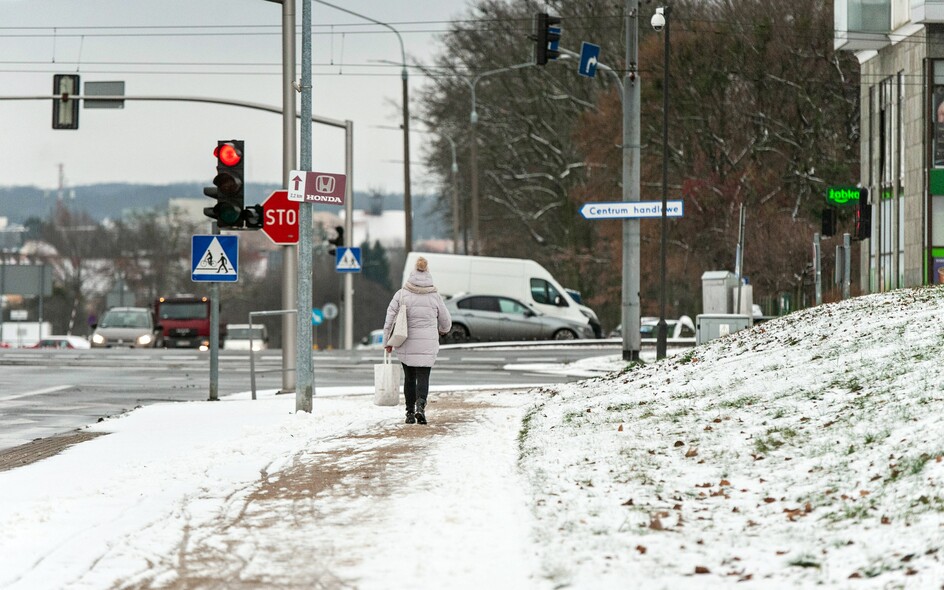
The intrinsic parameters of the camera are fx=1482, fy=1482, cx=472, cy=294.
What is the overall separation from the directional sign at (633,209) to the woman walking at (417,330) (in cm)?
1344

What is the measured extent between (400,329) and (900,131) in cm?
2831

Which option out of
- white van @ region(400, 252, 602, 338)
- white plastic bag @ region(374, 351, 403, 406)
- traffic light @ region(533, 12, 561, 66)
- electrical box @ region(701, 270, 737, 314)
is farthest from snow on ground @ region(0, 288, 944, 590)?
white van @ region(400, 252, 602, 338)

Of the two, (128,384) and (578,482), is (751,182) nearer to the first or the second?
(128,384)

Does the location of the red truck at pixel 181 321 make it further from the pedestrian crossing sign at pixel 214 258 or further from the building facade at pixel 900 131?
the pedestrian crossing sign at pixel 214 258

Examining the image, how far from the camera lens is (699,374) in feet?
52.5

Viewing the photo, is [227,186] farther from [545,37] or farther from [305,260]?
[545,37]

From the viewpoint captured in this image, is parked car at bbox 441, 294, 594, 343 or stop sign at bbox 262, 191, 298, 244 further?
parked car at bbox 441, 294, 594, 343

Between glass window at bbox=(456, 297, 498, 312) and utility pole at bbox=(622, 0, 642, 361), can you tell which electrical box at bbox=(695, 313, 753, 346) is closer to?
utility pole at bbox=(622, 0, 642, 361)

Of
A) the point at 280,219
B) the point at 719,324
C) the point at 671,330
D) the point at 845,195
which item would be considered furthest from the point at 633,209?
the point at 671,330

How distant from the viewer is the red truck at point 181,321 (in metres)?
52.5

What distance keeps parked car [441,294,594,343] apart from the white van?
137 cm

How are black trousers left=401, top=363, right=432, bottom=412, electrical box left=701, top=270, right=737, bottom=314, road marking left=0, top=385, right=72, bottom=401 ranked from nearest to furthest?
black trousers left=401, top=363, right=432, bottom=412 < road marking left=0, top=385, right=72, bottom=401 < electrical box left=701, top=270, right=737, bottom=314

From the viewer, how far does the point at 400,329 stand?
1540cm

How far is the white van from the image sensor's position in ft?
149
